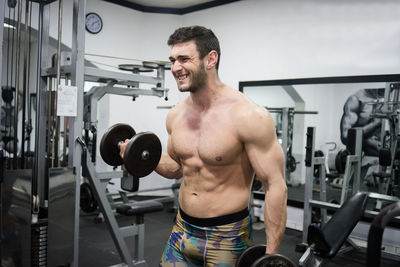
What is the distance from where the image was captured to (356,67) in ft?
12.4

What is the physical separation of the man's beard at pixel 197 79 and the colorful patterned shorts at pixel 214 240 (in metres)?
0.51

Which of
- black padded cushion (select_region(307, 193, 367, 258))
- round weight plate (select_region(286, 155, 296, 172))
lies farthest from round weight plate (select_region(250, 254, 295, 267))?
round weight plate (select_region(286, 155, 296, 172))

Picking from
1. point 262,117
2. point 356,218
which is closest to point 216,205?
point 262,117

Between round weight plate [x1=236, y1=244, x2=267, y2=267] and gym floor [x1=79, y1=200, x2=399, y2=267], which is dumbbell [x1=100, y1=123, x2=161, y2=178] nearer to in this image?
round weight plate [x1=236, y1=244, x2=267, y2=267]

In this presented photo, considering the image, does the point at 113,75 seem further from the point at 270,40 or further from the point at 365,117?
the point at 365,117

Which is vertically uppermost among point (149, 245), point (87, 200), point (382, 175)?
point (382, 175)

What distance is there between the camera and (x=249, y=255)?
1.29m

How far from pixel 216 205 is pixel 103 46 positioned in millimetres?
4131

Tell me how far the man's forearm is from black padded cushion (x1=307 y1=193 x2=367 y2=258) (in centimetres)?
89

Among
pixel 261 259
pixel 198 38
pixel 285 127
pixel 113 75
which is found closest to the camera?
pixel 261 259

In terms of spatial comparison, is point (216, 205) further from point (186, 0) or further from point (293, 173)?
point (186, 0)

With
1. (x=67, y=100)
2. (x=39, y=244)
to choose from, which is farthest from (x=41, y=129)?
(x=39, y=244)

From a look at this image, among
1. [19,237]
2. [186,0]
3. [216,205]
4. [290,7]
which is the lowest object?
[19,237]

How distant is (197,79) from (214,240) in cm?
62
